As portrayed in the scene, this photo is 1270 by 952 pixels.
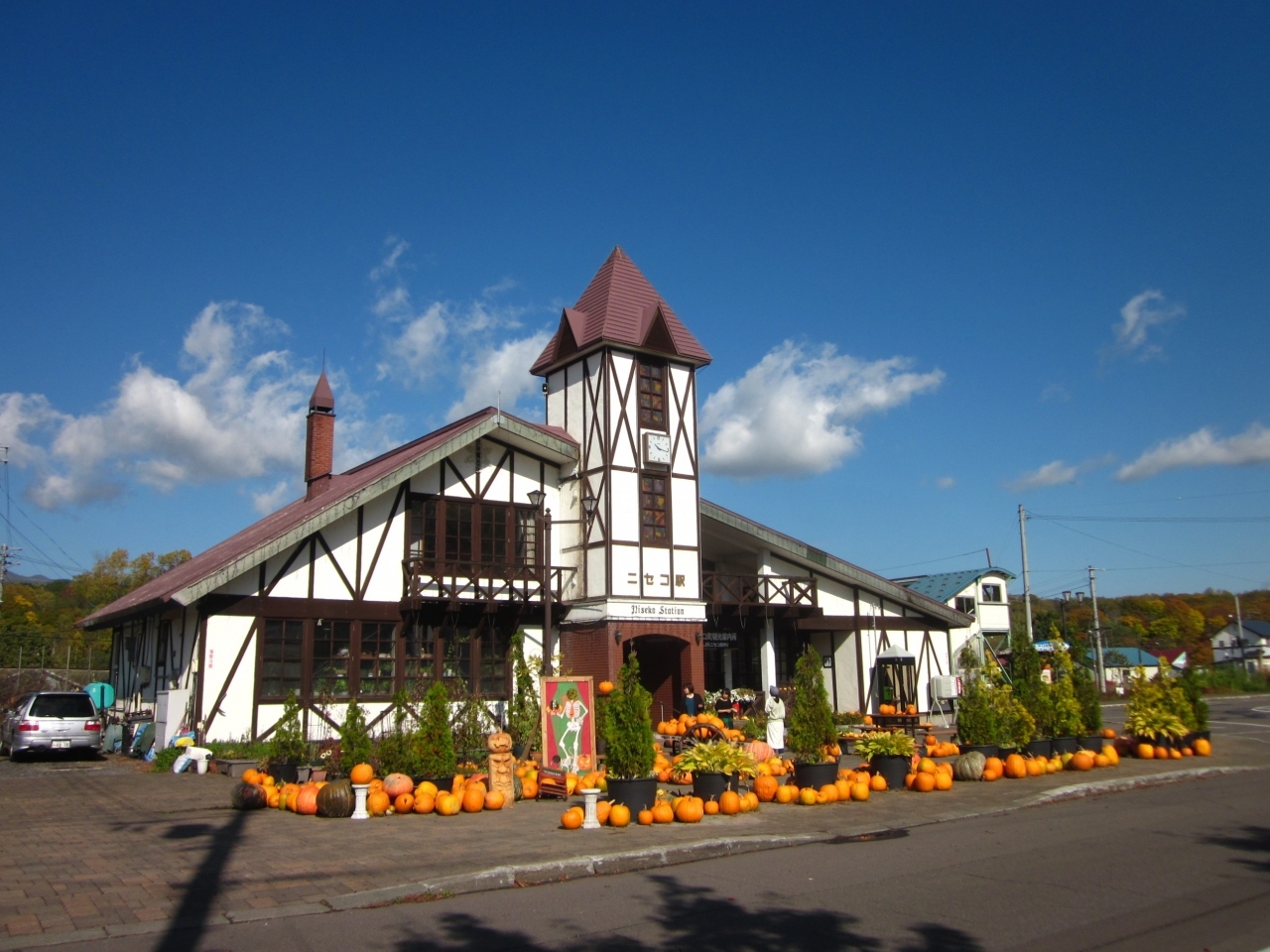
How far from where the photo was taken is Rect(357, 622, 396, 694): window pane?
2138cm

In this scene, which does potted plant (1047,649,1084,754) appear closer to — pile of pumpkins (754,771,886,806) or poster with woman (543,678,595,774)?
pile of pumpkins (754,771,886,806)

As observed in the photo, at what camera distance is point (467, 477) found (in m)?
23.4

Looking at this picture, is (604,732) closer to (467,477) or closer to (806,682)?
(806,682)

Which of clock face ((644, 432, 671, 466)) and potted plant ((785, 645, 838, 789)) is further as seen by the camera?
clock face ((644, 432, 671, 466))

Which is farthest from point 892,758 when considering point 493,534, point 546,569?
point 493,534

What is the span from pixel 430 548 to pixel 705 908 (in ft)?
52.0

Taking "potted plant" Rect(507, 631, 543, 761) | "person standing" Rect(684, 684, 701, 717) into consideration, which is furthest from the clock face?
"potted plant" Rect(507, 631, 543, 761)

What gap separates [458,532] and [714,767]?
1153cm

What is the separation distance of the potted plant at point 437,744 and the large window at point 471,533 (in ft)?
27.7

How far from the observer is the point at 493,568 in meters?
22.9

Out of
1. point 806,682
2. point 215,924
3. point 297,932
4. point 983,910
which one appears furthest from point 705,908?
point 806,682

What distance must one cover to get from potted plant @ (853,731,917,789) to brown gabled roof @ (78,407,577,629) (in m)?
11.2

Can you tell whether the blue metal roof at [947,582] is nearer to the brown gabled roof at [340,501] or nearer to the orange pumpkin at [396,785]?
the brown gabled roof at [340,501]

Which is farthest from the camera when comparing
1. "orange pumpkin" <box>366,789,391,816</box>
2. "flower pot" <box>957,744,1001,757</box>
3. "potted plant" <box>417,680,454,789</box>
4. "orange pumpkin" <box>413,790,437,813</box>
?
"flower pot" <box>957,744,1001,757</box>
